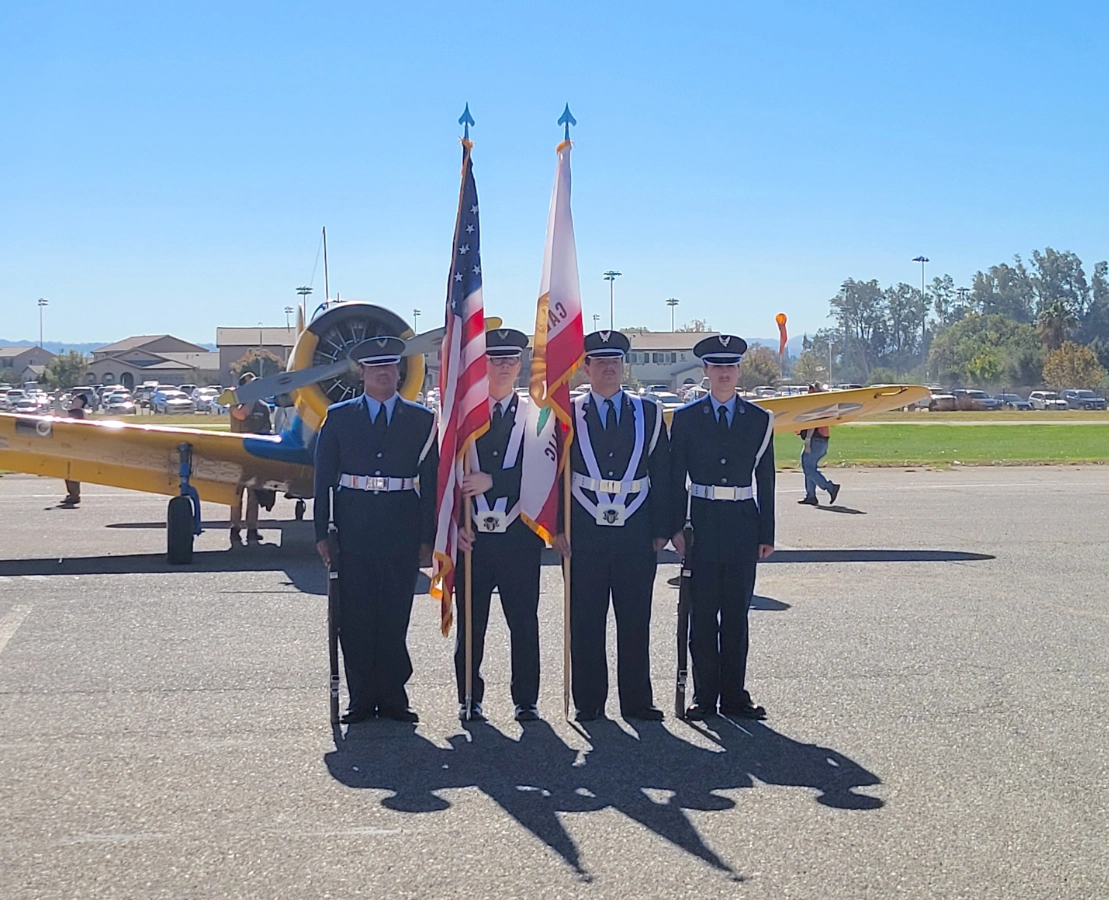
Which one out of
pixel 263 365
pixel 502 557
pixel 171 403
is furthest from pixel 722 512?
pixel 171 403

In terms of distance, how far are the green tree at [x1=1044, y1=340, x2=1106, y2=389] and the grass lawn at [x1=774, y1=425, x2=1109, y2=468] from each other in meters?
49.8

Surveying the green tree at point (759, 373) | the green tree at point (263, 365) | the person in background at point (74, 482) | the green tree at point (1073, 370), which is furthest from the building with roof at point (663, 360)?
the person in background at point (74, 482)

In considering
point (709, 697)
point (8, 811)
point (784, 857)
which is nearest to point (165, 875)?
point (8, 811)

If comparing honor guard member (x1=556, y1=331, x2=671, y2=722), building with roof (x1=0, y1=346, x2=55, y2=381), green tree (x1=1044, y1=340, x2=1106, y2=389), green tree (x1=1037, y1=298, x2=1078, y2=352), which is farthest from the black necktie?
building with roof (x1=0, y1=346, x2=55, y2=381)

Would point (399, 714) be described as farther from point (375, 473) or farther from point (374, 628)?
point (375, 473)

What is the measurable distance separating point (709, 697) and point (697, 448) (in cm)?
123

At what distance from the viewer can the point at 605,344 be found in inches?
247

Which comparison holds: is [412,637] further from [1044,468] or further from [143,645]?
[1044,468]

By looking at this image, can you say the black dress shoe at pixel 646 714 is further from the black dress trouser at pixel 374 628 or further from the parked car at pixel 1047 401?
the parked car at pixel 1047 401

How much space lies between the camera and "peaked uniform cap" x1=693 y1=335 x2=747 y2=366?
6.31 metres

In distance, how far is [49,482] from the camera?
899 inches

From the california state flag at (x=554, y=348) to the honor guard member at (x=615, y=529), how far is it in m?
0.12

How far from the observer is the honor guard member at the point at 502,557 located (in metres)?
6.16

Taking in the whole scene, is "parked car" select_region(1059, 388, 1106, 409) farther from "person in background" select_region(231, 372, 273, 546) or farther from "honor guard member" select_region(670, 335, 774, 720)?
"honor guard member" select_region(670, 335, 774, 720)
